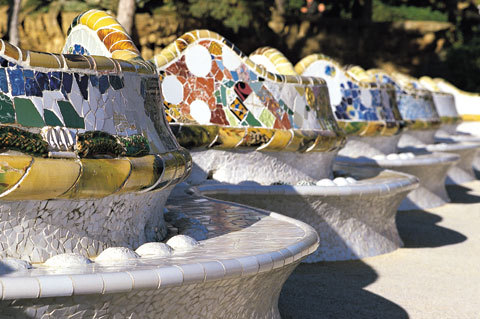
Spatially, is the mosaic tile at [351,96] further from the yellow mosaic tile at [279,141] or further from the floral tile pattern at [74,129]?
the floral tile pattern at [74,129]

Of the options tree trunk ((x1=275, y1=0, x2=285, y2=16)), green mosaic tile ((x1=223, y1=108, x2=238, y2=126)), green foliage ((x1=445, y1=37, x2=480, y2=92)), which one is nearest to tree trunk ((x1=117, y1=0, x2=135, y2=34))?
green mosaic tile ((x1=223, y1=108, x2=238, y2=126))

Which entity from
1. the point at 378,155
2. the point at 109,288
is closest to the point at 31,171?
the point at 109,288

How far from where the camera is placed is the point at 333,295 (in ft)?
19.1

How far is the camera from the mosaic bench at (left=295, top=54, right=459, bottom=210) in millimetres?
9578

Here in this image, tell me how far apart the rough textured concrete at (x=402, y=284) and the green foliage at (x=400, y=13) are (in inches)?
843

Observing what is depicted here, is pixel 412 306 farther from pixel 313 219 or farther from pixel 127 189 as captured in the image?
pixel 127 189

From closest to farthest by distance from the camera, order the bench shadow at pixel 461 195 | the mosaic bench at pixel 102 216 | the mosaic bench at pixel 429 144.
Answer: the mosaic bench at pixel 102 216 → the bench shadow at pixel 461 195 → the mosaic bench at pixel 429 144

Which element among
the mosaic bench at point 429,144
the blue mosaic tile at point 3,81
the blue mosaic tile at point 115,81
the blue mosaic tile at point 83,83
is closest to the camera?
the blue mosaic tile at point 3,81

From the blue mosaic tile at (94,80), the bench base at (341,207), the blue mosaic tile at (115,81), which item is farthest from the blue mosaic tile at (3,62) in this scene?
the bench base at (341,207)

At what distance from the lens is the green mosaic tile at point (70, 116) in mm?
A: 3771

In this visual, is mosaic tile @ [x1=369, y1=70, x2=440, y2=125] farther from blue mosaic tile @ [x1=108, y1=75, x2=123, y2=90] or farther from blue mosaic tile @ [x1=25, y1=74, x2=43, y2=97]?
blue mosaic tile @ [x1=25, y1=74, x2=43, y2=97]

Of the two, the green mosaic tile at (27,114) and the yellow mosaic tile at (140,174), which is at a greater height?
the green mosaic tile at (27,114)

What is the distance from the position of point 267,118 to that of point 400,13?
23603mm

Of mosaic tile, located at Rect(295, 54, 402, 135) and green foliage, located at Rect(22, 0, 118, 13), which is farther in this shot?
green foliage, located at Rect(22, 0, 118, 13)
